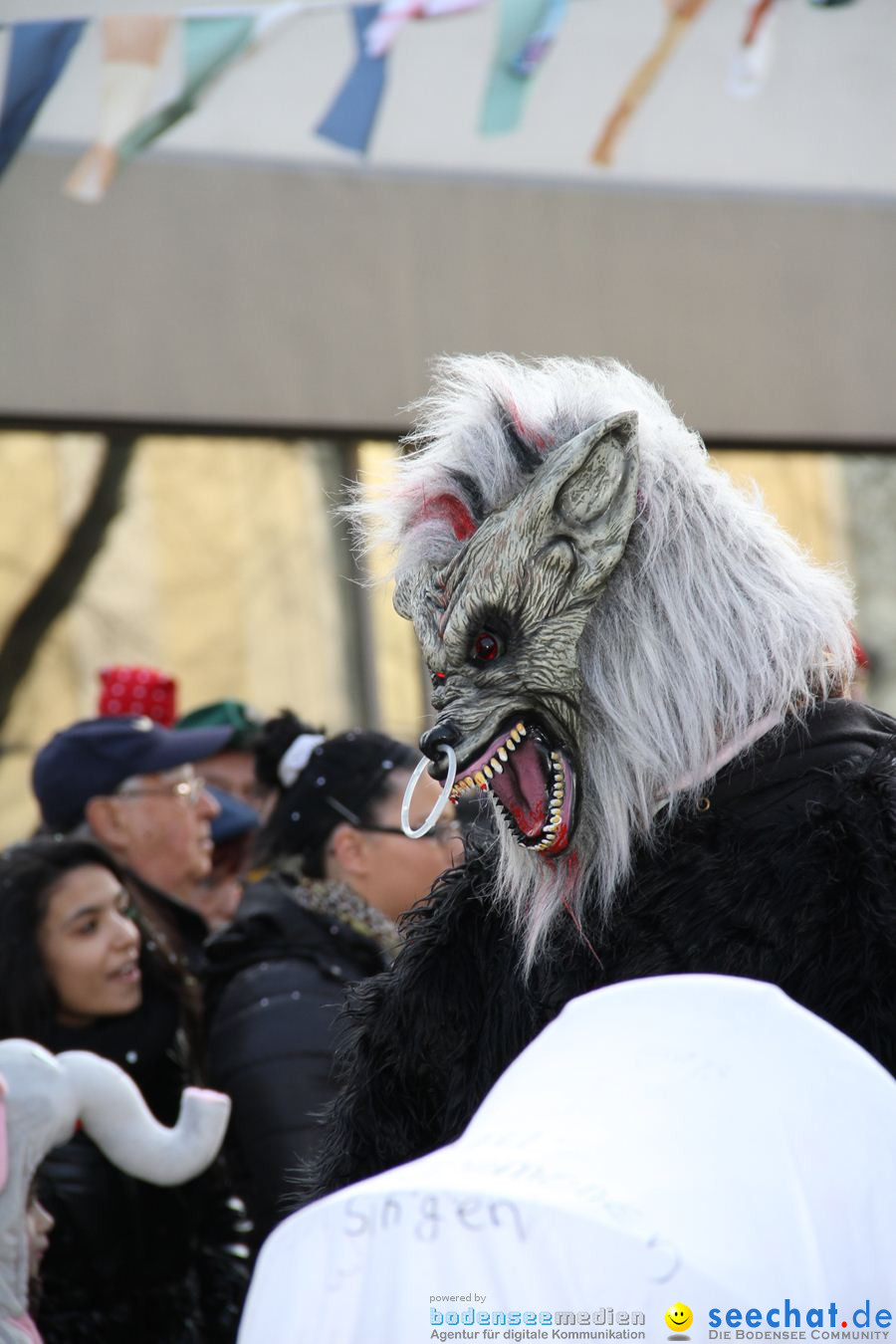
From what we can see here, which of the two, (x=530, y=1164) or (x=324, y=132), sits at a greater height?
(x=530, y=1164)

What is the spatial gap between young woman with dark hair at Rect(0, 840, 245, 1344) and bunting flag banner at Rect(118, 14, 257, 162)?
2.27 meters

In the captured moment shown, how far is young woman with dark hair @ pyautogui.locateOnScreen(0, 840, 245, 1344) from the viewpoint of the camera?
268cm

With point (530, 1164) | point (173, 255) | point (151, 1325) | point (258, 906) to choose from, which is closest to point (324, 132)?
point (173, 255)

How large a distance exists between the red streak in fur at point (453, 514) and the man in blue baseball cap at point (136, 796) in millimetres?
2012

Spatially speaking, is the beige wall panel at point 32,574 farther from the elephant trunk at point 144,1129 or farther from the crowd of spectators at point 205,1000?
the elephant trunk at point 144,1129

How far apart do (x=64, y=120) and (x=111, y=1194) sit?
4.10 meters

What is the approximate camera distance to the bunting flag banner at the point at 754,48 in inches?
216

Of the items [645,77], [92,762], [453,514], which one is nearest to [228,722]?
[92,762]

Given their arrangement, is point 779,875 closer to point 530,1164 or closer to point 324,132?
point 530,1164

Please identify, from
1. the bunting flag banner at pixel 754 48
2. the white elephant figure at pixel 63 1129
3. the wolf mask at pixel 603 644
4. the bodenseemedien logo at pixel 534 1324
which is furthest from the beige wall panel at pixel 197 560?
the bodenseemedien logo at pixel 534 1324

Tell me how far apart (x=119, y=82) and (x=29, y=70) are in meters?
0.23

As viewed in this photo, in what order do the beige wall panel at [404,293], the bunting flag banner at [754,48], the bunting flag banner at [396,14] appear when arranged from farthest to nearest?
1. the beige wall panel at [404,293]
2. the bunting flag banner at [754,48]
3. the bunting flag banner at [396,14]

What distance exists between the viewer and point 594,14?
6316 millimetres

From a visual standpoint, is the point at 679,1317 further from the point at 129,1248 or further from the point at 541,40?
the point at 541,40
